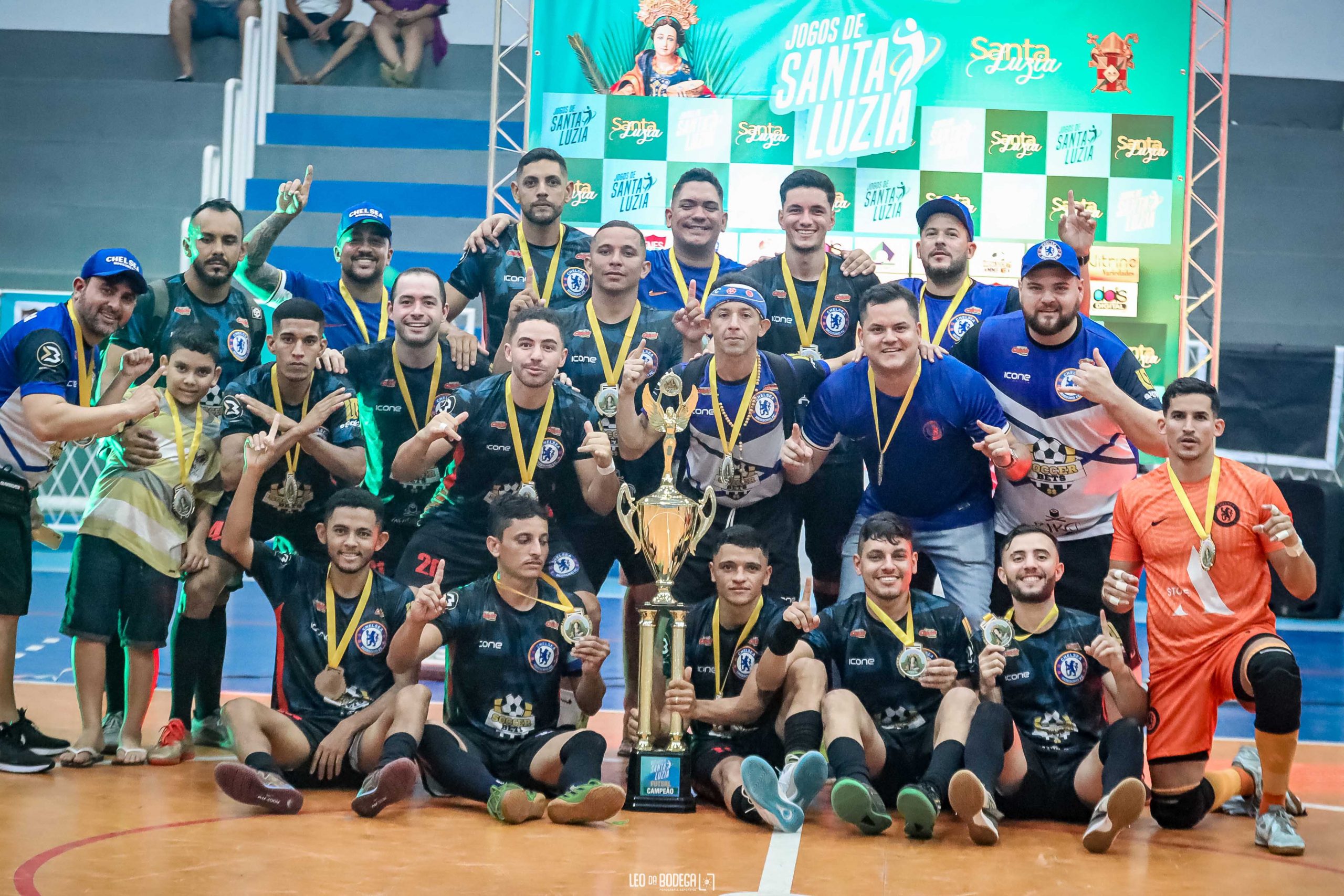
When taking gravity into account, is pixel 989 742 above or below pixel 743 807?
above

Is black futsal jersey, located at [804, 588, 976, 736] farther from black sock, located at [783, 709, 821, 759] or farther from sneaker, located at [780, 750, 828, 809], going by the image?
sneaker, located at [780, 750, 828, 809]

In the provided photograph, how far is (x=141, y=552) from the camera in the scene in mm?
5555

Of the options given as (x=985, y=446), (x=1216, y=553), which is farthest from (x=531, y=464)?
(x=1216, y=553)

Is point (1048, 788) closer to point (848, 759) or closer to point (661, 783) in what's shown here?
point (848, 759)

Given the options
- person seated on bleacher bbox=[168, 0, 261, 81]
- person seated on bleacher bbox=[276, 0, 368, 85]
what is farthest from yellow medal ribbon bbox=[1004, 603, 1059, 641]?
person seated on bleacher bbox=[168, 0, 261, 81]

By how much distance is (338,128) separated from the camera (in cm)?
1363

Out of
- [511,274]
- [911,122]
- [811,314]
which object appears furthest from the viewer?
[911,122]

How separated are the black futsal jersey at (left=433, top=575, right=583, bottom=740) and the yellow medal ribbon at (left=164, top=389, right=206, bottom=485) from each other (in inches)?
54.7

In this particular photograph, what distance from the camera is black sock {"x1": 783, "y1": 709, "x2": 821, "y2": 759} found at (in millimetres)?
4945

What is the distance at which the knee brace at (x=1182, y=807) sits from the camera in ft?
16.3

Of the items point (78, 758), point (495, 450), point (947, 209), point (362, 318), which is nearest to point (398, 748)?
point (495, 450)

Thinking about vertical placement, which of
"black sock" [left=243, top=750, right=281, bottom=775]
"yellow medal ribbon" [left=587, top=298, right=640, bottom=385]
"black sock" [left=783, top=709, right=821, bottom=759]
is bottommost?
"black sock" [left=243, top=750, right=281, bottom=775]

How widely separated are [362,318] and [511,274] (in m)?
0.74

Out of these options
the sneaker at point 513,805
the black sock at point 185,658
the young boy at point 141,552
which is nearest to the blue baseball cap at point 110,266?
the young boy at point 141,552
